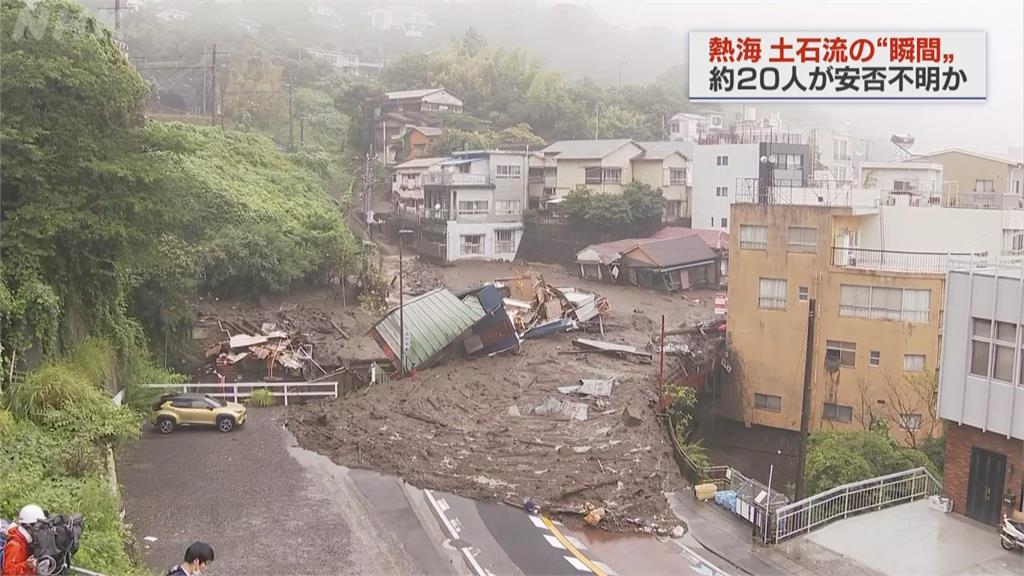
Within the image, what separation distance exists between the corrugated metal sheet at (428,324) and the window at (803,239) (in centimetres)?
1006

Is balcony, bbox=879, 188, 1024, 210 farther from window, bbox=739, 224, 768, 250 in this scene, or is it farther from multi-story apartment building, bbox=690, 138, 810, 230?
multi-story apartment building, bbox=690, 138, 810, 230

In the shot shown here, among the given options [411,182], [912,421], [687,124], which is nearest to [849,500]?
[912,421]

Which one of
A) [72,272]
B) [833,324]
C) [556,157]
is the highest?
[556,157]

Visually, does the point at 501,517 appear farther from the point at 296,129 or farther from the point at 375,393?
the point at 296,129

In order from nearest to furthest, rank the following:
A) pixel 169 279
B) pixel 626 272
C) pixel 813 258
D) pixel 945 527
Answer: pixel 945 527 < pixel 169 279 < pixel 813 258 < pixel 626 272

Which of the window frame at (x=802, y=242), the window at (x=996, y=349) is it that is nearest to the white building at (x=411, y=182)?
the window frame at (x=802, y=242)

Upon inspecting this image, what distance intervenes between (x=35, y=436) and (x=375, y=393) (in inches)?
405

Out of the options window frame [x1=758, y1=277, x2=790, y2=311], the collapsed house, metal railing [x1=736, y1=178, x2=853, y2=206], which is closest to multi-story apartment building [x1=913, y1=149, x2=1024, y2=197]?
metal railing [x1=736, y1=178, x2=853, y2=206]

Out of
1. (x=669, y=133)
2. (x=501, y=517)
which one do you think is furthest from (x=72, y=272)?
(x=669, y=133)

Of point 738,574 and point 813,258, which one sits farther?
point 813,258

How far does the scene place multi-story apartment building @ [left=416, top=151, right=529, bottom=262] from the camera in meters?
43.3

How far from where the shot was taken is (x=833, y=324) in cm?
2484

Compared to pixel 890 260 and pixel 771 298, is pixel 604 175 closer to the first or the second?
pixel 771 298

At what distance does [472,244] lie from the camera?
43.9 meters
